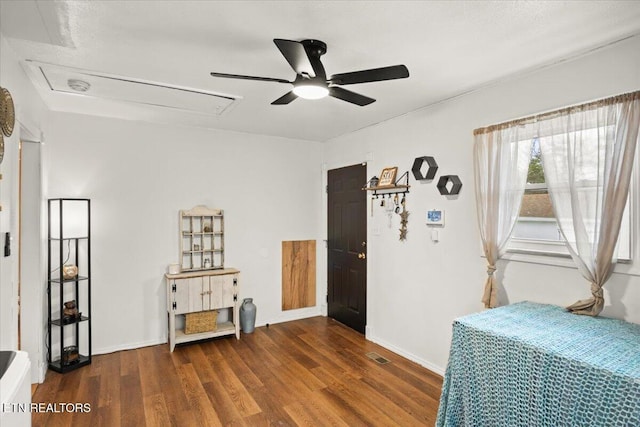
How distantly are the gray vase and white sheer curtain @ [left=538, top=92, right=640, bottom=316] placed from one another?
325 cm

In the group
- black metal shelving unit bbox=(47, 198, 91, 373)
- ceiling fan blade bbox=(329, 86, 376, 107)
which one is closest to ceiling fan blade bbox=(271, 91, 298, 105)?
ceiling fan blade bbox=(329, 86, 376, 107)

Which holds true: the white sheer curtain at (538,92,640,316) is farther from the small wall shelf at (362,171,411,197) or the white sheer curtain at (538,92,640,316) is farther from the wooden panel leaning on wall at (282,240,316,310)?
the wooden panel leaning on wall at (282,240,316,310)

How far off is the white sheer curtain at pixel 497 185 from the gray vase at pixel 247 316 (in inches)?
106

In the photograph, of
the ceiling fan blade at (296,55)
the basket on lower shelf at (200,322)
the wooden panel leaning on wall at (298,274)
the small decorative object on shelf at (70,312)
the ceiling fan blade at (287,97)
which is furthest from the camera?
the wooden panel leaning on wall at (298,274)

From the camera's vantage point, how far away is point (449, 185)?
10.2ft

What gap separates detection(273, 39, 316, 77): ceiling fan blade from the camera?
1.71 meters

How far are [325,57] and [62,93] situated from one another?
2.35m

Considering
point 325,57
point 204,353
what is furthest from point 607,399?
point 204,353

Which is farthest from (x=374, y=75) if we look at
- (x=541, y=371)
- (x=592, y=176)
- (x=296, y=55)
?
(x=541, y=371)

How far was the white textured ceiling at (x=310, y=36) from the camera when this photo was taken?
175cm

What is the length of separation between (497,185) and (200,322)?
3331 millimetres

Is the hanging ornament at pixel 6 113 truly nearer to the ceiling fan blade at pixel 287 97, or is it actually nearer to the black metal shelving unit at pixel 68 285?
the black metal shelving unit at pixel 68 285

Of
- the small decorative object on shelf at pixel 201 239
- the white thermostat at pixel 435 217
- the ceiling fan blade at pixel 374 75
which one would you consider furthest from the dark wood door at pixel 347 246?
the ceiling fan blade at pixel 374 75

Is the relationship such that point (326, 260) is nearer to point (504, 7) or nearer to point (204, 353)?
point (204, 353)
